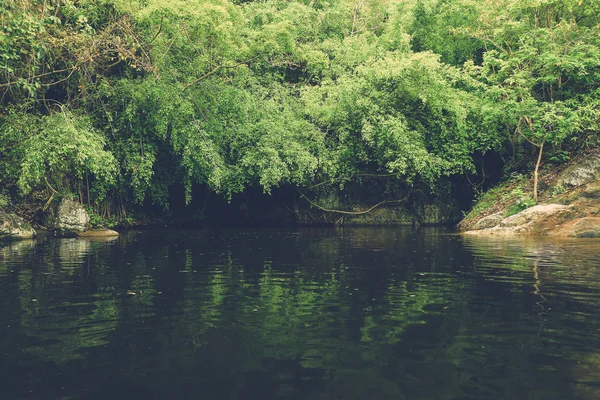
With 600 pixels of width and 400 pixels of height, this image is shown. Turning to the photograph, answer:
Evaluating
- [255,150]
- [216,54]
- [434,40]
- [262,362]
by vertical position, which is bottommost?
[262,362]

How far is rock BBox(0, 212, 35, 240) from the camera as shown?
25.0 m

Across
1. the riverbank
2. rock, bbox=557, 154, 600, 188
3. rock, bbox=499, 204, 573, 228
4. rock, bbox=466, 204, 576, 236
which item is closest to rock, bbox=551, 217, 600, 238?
the riverbank

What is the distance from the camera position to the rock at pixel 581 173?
98.8 ft

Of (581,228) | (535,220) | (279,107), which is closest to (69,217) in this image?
(279,107)

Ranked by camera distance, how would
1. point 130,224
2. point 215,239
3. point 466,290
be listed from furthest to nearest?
point 130,224 < point 215,239 < point 466,290

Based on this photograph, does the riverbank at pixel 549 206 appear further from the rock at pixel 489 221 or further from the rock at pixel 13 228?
the rock at pixel 13 228

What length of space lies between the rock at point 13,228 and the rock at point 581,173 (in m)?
26.8

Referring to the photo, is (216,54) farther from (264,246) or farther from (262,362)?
(262,362)

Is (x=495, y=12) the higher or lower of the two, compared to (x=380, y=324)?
higher

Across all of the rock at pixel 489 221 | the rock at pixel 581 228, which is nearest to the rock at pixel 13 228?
the rock at pixel 489 221

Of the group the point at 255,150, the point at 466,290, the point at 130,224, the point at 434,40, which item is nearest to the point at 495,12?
the point at 434,40

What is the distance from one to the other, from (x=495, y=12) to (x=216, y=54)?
655 inches

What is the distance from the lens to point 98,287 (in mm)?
12117

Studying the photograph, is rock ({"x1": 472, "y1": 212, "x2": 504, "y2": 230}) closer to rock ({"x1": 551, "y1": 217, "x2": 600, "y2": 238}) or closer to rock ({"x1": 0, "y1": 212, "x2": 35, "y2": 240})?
rock ({"x1": 551, "y1": 217, "x2": 600, "y2": 238})
